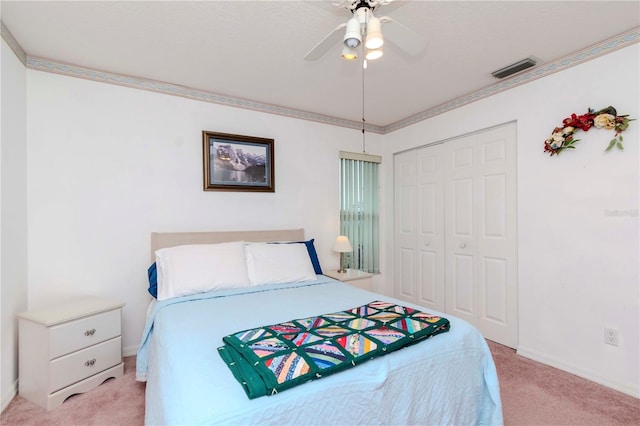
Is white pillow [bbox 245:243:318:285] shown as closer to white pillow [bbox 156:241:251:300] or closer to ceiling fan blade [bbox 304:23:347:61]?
white pillow [bbox 156:241:251:300]

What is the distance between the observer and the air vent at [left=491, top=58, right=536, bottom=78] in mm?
2473

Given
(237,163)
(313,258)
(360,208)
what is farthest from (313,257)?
(237,163)

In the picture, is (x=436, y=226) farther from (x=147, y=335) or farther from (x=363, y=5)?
(x=147, y=335)

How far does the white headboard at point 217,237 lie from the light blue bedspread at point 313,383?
2.69 ft

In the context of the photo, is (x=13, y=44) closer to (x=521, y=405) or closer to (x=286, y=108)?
(x=286, y=108)

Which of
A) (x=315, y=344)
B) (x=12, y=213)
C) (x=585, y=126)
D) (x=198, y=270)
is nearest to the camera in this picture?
(x=315, y=344)

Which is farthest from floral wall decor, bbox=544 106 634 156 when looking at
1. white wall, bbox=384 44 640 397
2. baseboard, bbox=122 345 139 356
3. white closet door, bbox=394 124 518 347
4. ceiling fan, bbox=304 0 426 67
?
baseboard, bbox=122 345 139 356

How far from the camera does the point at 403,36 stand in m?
1.64

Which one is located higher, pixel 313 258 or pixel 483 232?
pixel 483 232

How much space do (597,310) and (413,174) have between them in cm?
217

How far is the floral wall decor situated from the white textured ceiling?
1.67 ft

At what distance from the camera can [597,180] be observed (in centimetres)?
229

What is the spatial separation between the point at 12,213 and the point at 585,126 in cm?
405

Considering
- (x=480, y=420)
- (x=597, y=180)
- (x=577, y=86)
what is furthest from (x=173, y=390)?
(x=577, y=86)
